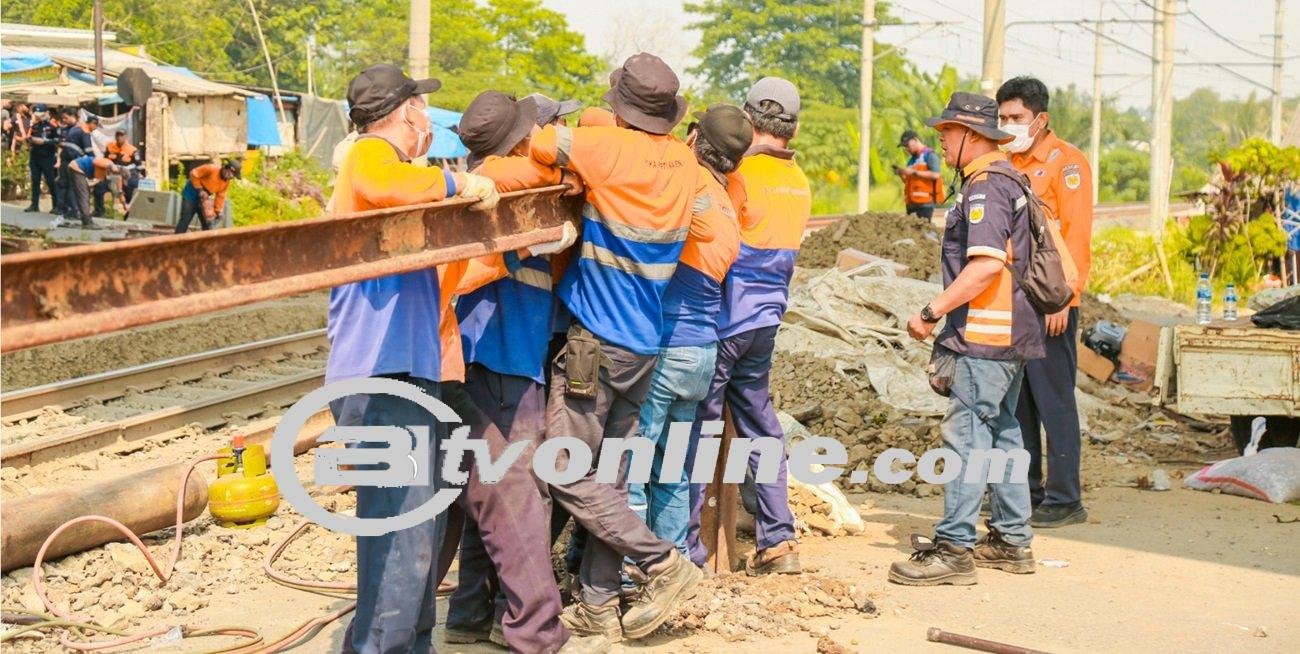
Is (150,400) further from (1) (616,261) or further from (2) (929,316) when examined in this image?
(2) (929,316)

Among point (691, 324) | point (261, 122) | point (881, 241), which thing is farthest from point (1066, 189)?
point (261, 122)

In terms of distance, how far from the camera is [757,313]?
6.46 m

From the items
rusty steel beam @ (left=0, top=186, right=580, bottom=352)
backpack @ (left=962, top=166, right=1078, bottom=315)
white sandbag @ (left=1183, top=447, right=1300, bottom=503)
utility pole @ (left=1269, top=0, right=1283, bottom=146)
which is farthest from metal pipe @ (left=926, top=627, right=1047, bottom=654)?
utility pole @ (left=1269, top=0, right=1283, bottom=146)

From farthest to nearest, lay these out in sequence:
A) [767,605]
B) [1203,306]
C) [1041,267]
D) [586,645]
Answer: [1203,306] < [1041,267] < [767,605] < [586,645]

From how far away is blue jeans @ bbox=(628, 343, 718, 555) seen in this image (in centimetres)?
586

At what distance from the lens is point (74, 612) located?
5855mm

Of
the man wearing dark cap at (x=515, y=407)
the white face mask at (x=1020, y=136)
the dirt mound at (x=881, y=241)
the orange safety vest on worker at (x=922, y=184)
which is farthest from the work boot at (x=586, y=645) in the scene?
the orange safety vest on worker at (x=922, y=184)

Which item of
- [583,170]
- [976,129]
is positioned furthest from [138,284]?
[976,129]

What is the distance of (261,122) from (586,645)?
99.6 feet

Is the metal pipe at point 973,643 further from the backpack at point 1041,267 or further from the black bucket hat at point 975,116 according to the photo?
the black bucket hat at point 975,116

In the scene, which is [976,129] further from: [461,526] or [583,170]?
[461,526]

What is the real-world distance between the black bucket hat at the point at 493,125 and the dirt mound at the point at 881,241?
9.99m

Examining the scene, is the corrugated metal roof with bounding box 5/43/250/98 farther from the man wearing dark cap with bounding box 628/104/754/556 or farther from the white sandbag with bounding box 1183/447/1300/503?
the man wearing dark cap with bounding box 628/104/754/556

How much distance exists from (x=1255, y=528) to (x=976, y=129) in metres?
2.82
